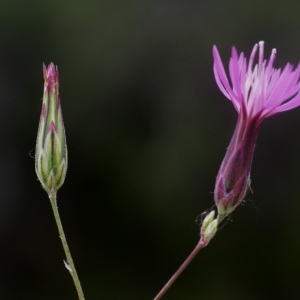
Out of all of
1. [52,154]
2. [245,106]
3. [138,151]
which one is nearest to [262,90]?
[245,106]

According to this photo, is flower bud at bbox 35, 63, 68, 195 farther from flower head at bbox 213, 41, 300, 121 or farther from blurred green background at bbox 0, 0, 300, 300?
blurred green background at bbox 0, 0, 300, 300

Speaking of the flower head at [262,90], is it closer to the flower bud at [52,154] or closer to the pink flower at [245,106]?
the pink flower at [245,106]

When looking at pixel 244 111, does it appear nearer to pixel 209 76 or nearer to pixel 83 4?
pixel 209 76

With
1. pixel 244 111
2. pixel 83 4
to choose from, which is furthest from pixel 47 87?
pixel 83 4

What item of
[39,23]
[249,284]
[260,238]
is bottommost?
[249,284]

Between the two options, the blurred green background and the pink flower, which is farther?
the blurred green background

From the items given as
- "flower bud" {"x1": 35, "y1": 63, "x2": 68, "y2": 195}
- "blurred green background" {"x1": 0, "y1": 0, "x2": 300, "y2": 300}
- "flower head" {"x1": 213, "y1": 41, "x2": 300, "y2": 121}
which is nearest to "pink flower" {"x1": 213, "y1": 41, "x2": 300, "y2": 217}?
"flower head" {"x1": 213, "y1": 41, "x2": 300, "y2": 121}
